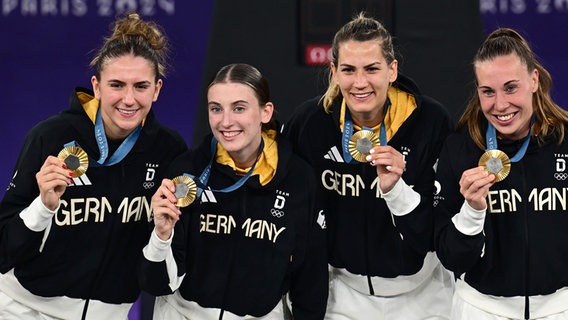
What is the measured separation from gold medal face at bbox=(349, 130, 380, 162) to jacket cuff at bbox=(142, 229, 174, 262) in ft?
2.23

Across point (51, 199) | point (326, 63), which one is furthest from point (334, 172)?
point (326, 63)

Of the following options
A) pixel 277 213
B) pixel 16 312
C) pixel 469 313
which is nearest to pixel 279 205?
pixel 277 213

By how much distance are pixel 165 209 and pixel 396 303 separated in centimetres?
100

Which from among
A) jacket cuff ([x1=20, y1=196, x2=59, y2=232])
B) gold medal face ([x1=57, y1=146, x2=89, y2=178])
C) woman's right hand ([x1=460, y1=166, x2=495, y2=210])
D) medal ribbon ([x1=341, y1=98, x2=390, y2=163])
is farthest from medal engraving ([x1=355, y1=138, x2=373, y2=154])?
jacket cuff ([x1=20, y1=196, x2=59, y2=232])

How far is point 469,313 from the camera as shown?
12.1ft

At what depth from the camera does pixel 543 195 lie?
142 inches

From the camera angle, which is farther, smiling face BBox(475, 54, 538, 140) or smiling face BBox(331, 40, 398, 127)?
smiling face BBox(331, 40, 398, 127)

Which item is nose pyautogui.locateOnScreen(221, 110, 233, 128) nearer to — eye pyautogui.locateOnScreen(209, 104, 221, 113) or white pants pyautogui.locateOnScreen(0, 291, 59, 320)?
eye pyautogui.locateOnScreen(209, 104, 221, 113)

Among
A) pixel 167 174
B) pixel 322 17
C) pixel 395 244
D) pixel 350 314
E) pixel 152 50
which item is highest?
pixel 322 17

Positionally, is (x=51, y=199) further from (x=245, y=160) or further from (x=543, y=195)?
(x=543, y=195)

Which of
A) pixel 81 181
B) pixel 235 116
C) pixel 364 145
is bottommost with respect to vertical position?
pixel 81 181

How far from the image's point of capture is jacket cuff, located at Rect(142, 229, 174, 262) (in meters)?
3.56

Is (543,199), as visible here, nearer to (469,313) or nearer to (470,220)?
(470,220)

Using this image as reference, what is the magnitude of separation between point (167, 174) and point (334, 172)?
2.02 ft
